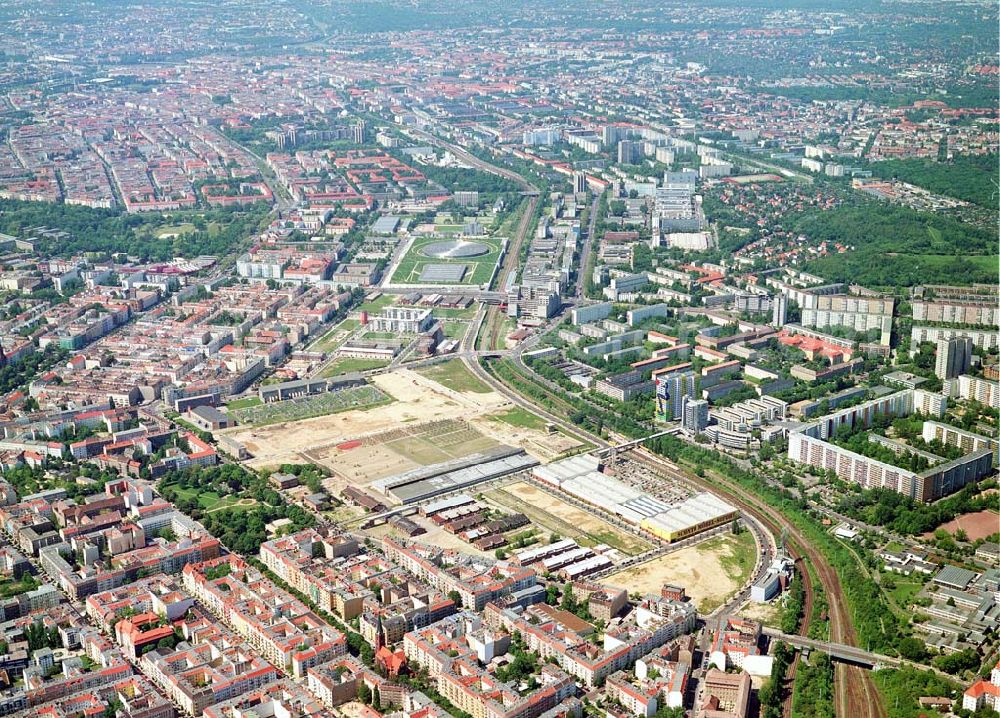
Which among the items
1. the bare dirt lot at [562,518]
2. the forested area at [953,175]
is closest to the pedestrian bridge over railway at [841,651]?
the bare dirt lot at [562,518]

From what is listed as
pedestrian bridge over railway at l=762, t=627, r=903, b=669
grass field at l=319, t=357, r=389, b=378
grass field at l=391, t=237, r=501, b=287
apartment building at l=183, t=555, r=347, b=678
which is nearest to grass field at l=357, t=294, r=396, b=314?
grass field at l=391, t=237, r=501, b=287

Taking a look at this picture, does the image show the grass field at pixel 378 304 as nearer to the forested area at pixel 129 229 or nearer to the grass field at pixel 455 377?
the grass field at pixel 455 377

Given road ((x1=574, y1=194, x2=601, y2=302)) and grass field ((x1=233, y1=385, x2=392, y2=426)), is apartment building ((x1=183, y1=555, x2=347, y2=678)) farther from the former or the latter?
road ((x1=574, y1=194, x2=601, y2=302))

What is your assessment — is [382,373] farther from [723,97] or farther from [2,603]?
[723,97]

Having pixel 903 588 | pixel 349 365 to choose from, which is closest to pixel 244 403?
pixel 349 365

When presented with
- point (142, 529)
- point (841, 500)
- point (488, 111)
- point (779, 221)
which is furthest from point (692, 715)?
point (488, 111)
